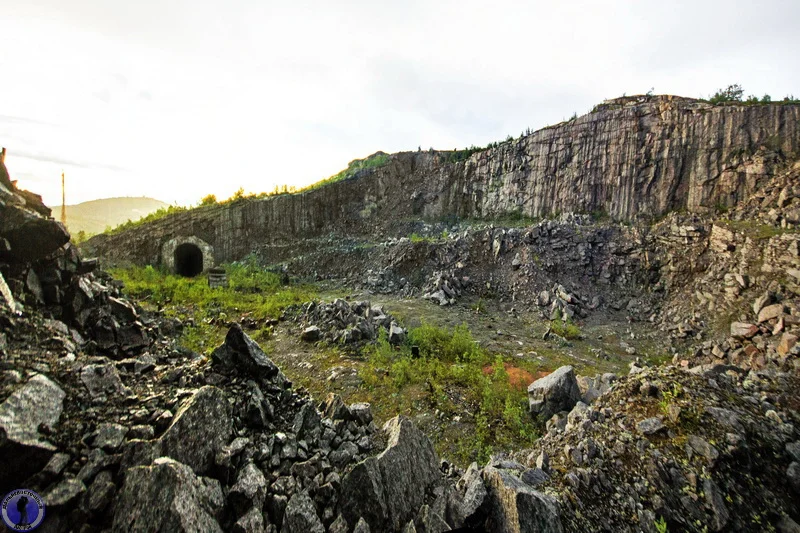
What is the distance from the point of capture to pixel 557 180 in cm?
1814

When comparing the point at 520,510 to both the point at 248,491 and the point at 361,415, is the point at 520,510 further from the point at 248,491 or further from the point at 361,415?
the point at 248,491

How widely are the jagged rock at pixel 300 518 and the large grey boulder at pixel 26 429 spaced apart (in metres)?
1.65

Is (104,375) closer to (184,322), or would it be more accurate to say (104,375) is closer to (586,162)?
(184,322)

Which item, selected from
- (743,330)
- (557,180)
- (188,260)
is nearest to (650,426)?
(743,330)

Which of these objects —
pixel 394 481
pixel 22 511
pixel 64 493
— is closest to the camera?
pixel 22 511

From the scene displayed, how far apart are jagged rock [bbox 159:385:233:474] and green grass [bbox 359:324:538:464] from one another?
11.7 ft

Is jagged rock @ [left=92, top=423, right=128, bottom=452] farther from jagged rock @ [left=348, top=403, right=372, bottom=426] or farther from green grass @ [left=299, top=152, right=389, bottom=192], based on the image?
green grass @ [left=299, top=152, right=389, bottom=192]

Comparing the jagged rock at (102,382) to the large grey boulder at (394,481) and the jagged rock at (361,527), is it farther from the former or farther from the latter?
the jagged rock at (361,527)

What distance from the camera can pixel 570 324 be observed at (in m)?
11.1

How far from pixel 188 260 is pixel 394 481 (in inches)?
854

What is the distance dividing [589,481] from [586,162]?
57.9ft

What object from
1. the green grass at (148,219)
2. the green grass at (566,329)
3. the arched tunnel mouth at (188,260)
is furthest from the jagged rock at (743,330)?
the green grass at (148,219)

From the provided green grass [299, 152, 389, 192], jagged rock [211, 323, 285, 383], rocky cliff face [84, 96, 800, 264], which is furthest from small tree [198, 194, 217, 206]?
jagged rock [211, 323, 285, 383]

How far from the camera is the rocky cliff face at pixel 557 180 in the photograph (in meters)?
13.6
